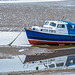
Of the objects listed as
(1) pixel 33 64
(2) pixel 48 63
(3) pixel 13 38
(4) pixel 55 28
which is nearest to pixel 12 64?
(1) pixel 33 64

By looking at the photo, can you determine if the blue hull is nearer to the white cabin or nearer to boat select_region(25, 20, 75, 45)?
boat select_region(25, 20, 75, 45)

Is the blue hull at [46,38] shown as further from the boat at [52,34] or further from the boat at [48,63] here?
the boat at [48,63]

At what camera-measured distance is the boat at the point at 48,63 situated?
596 inches

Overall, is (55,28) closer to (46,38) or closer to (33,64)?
(46,38)

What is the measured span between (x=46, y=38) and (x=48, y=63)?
16.4 feet

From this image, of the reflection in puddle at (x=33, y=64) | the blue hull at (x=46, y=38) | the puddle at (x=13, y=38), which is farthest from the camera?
the puddle at (x=13, y=38)

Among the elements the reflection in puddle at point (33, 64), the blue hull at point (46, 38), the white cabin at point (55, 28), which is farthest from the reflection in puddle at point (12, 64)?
the white cabin at point (55, 28)

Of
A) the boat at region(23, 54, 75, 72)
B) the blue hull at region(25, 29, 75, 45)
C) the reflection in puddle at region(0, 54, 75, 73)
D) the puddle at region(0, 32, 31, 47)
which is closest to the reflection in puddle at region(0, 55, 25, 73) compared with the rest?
the reflection in puddle at region(0, 54, 75, 73)

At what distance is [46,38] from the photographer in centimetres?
2100

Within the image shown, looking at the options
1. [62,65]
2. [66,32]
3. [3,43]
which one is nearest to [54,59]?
[62,65]

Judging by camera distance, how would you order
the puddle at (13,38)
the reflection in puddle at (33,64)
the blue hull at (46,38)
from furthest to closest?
1. the puddle at (13,38)
2. the blue hull at (46,38)
3. the reflection in puddle at (33,64)

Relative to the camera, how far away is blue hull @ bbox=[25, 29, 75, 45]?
20750 millimetres

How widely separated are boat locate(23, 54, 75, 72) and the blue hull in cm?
326

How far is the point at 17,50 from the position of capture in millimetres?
19344
